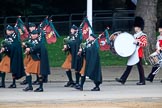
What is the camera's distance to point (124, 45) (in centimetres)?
1967

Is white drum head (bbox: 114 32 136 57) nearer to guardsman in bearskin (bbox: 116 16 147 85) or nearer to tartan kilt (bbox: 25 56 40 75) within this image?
guardsman in bearskin (bbox: 116 16 147 85)

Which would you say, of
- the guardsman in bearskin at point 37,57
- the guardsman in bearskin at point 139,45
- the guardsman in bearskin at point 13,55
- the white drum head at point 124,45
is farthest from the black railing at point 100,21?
the guardsman in bearskin at point 37,57

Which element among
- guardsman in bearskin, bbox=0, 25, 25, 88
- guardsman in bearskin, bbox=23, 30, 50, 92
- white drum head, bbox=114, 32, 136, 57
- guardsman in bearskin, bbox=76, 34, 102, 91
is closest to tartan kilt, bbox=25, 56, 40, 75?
guardsman in bearskin, bbox=23, 30, 50, 92

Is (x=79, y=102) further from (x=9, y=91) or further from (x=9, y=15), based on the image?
(x=9, y=15)

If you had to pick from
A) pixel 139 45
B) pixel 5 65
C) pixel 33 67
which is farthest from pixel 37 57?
pixel 139 45

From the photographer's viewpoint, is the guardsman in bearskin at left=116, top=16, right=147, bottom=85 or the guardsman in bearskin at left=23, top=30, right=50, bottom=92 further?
the guardsman in bearskin at left=116, top=16, right=147, bottom=85

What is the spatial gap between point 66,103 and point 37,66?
2.48 metres

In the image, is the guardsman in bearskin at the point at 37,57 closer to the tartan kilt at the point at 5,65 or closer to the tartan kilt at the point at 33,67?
the tartan kilt at the point at 33,67

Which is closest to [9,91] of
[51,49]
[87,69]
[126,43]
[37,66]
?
[37,66]

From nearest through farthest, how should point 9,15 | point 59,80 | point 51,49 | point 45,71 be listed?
point 45,71 → point 59,80 → point 51,49 → point 9,15

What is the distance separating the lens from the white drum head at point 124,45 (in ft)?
64.5

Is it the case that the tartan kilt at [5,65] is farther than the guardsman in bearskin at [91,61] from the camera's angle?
Yes

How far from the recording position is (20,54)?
18812 millimetres

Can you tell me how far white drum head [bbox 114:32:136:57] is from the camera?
19.7m
